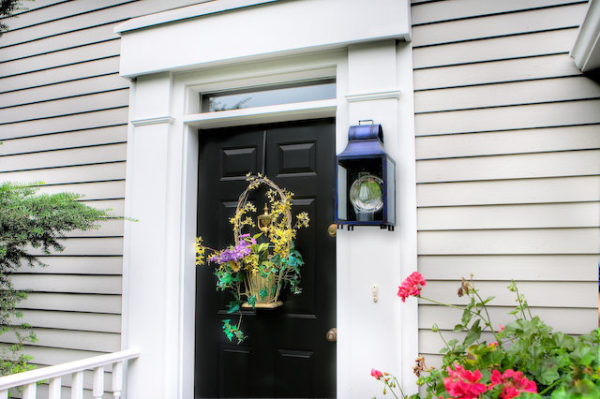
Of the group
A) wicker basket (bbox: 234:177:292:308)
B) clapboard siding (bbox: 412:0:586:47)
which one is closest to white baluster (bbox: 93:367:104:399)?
wicker basket (bbox: 234:177:292:308)

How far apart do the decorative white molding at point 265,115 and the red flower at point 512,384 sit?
140 cm

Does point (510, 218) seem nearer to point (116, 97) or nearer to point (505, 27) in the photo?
point (505, 27)

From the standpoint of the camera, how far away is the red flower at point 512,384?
4.12 feet

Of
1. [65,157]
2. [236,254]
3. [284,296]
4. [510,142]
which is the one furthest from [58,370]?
[510,142]

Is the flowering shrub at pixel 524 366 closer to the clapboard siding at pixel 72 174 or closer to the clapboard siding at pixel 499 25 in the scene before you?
the clapboard siding at pixel 499 25

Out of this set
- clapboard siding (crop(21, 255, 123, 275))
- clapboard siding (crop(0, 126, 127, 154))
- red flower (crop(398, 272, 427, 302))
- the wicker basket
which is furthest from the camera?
Answer: clapboard siding (crop(0, 126, 127, 154))

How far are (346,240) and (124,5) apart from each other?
79.6 inches

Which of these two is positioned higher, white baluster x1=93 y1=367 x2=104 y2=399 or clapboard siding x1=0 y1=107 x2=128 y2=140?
clapboard siding x1=0 y1=107 x2=128 y2=140

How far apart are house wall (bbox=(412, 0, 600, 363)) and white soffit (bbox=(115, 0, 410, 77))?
0.93 feet

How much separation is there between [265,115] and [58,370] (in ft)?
5.05

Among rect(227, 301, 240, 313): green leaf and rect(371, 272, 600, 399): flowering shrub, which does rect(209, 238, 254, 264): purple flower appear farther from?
rect(371, 272, 600, 399): flowering shrub

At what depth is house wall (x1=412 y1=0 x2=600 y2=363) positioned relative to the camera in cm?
185

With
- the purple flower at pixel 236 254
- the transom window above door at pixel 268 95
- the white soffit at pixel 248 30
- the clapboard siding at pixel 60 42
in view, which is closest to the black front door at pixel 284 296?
the transom window above door at pixel 268 95

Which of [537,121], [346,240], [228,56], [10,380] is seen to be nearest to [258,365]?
[346,240]
